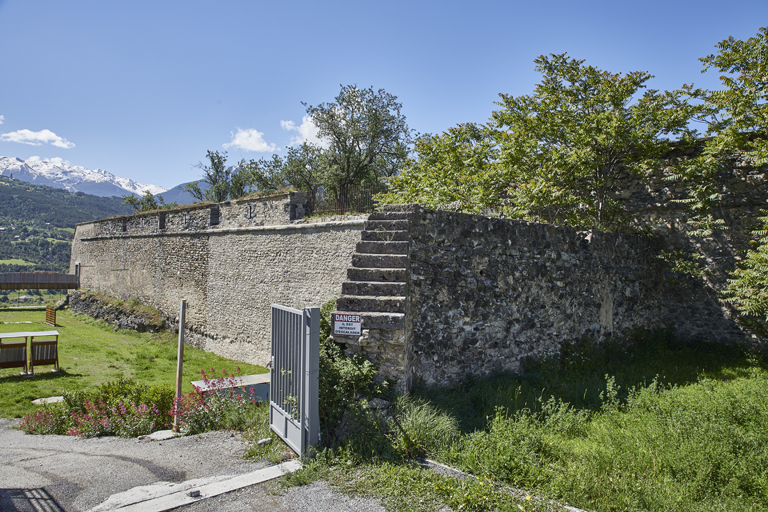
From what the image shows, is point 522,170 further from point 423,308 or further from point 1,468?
point 1,468

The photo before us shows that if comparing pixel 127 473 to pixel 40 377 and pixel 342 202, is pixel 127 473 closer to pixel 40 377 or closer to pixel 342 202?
pixel 40 377

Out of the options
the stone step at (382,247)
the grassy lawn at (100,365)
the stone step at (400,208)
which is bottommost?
the grassy lawn at (100,365)

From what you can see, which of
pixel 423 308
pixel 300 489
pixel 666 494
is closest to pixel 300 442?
pixel 300 489

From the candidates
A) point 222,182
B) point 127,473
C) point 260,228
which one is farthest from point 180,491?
point 222,182

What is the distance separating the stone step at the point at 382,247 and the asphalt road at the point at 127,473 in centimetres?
290

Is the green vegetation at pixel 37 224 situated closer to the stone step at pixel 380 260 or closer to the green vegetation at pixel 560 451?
the stone step at pixel 380 260

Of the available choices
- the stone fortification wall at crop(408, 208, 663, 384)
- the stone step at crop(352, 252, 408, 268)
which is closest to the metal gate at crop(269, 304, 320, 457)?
the stone step at crop(352, 252, 408, 268)

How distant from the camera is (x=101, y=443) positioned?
6.13 metres

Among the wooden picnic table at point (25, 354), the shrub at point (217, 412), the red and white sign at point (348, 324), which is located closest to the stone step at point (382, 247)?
the red and white sign at point (348, 324)

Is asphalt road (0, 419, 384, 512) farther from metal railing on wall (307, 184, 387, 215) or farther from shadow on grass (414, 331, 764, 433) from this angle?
metal railing on wall (307, 184, 387, 215)

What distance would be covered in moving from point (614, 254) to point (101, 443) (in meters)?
10.0

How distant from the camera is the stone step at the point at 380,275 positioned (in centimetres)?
598

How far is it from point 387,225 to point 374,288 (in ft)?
3.36

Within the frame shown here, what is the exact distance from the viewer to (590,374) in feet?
26.8
